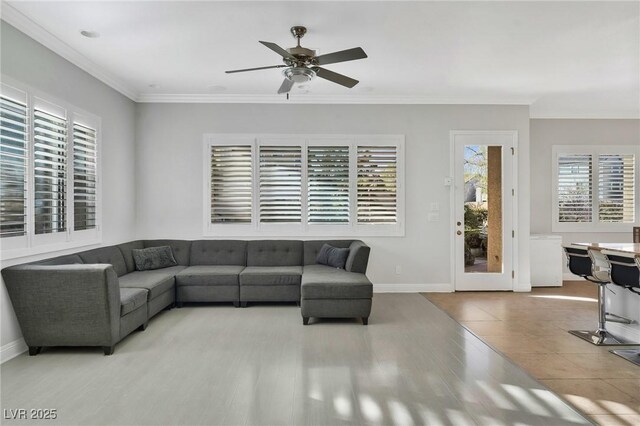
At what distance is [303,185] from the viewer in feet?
18.8

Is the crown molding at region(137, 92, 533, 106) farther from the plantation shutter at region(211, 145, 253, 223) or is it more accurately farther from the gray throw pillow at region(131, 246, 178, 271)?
the gray throw pillow at region(131, 246, 178, 271)

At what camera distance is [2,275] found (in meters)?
3.19

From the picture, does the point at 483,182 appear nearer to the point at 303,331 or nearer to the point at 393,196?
the point at 393,196

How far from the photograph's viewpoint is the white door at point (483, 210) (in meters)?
5.81

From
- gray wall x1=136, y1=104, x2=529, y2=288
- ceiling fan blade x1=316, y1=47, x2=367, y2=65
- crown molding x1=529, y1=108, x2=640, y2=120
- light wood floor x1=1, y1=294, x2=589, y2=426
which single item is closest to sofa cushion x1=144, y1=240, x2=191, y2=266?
gray wall x1=136, y1=104, x2=529, y2=288

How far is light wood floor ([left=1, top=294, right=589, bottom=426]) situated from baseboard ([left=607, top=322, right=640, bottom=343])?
1419 millimetres

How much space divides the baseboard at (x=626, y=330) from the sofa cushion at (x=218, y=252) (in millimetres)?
4401

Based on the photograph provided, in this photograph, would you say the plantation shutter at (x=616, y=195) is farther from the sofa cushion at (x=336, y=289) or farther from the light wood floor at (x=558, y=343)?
the sofa cushion at (x=336, y=289)

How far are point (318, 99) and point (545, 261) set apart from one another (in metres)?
4.47

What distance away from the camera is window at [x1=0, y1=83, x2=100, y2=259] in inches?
128

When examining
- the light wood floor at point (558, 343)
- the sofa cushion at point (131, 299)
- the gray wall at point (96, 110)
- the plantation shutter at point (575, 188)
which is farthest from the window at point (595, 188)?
the gray wall at point (96, 110)

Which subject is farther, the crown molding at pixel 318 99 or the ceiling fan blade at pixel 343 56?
the crown molding at pixel 318 99

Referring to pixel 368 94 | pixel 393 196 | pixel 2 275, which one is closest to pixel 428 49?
pixel 368 94

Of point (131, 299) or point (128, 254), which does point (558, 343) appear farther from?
point (128, 254)
